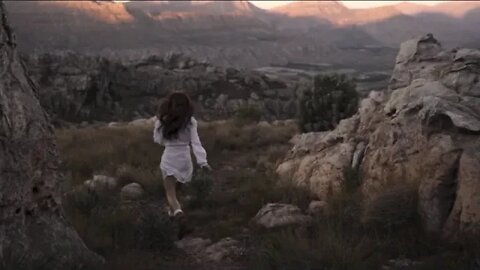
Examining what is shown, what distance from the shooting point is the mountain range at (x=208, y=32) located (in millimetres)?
101625

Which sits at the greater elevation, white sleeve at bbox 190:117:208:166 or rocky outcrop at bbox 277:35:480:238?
rocky outcrop at bbox 277:35:480:238

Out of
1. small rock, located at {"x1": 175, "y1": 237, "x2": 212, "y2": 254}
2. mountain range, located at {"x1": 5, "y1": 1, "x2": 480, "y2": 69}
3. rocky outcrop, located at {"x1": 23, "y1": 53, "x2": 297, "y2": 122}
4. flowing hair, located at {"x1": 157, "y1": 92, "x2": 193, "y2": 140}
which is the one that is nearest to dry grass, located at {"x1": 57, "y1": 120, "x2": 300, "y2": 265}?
small rock, located at {"x1": 175, "y1": 237, "x2": 212, "y2": 254}

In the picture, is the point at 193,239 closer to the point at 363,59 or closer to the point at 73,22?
the point at 363,59

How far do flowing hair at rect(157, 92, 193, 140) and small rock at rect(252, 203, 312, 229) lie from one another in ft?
4.61

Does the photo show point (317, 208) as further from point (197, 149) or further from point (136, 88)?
point (136, 88)

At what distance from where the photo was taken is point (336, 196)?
8.22 meters

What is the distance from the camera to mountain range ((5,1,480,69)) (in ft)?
333

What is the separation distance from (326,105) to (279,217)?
24.2ft

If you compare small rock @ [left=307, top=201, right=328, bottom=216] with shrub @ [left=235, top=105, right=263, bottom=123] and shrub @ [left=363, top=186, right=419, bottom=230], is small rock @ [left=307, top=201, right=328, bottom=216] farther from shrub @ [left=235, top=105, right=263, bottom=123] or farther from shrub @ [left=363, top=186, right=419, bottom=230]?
shrub @ [left=235, top=105, right=263, bottom=123]

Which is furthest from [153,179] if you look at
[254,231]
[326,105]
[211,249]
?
[326,105]

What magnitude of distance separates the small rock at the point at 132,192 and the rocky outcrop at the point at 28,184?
3313 mm

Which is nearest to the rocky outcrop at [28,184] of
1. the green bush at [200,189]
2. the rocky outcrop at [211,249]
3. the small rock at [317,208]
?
the rocky outcrop at [211,249]

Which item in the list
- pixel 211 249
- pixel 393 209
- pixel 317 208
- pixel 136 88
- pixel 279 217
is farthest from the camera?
pixel 136 88

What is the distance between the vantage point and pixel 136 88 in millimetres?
38344
